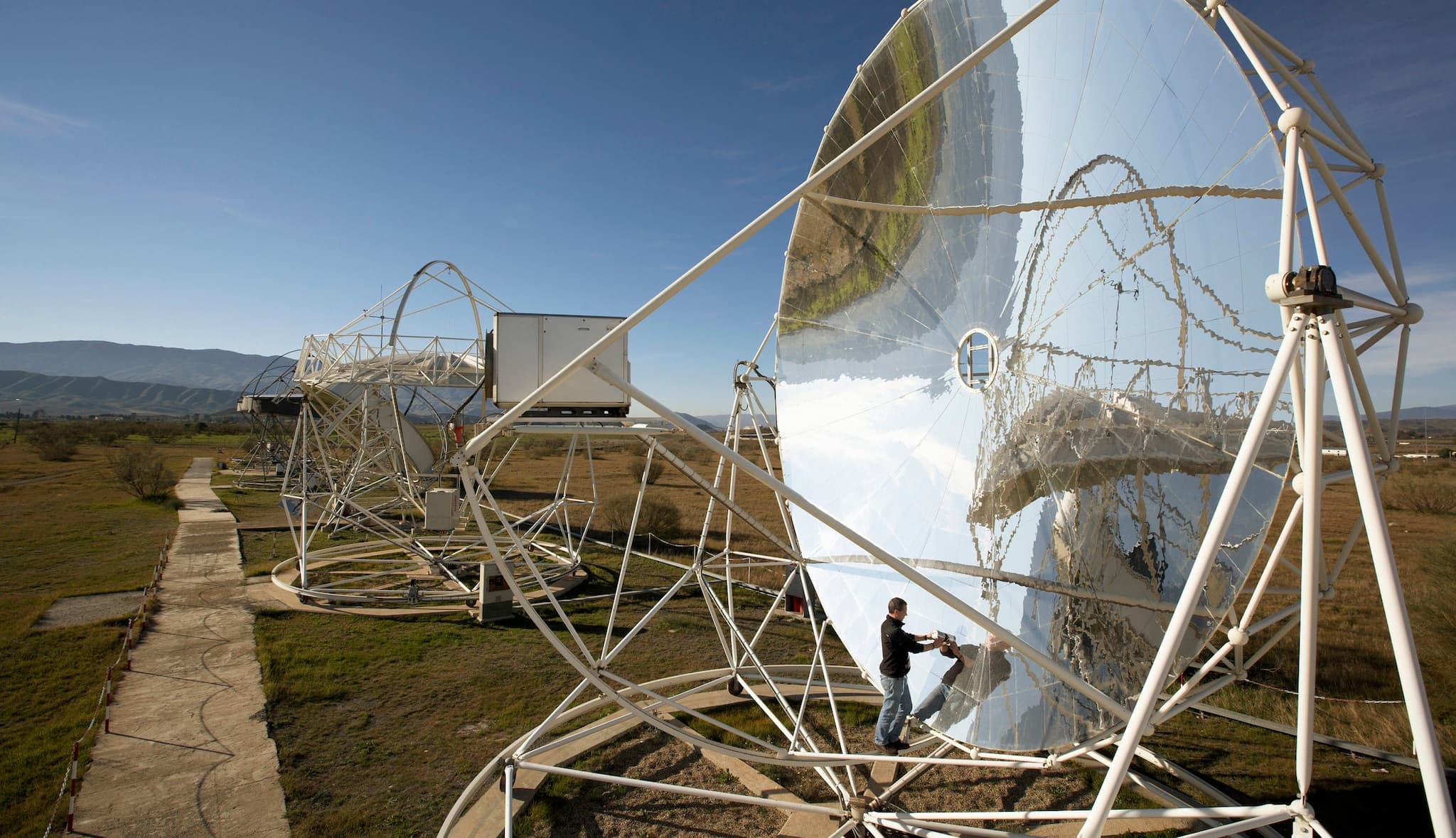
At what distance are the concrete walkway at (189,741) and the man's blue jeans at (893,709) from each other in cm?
677

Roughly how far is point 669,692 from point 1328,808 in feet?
29.2

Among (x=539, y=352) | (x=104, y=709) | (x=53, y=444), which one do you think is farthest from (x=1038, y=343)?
(x=53, y=444)

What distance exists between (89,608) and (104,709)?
728cm

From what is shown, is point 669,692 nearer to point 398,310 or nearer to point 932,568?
point 932,568

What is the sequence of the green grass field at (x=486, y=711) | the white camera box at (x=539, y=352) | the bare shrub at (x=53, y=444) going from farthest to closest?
the bare shrub at (x=53, y=444)
the green grass field at (x=486, y=711)
the white camera box at (x=539, y=352)

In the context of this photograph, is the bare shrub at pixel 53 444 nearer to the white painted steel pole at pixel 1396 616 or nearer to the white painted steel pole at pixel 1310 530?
the white painted steel pole at pixel 1310 530

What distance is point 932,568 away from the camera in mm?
7473

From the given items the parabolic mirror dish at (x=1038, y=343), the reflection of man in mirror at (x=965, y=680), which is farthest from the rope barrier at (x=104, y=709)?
the reflection of man in mirror at (x=965, y=680)

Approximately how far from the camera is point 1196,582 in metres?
3.61

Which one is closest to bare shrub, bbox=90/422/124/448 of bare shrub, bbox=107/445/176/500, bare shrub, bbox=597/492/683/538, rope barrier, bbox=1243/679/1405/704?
bare shrub, bbox=107/445/176/500

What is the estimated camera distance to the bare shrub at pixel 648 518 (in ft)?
89.4

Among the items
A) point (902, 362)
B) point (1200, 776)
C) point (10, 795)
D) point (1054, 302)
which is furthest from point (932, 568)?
point (10, 795)

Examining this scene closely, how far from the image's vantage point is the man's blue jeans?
23.6 feet

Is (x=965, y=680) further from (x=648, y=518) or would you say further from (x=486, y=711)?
(x=648, y=518)
